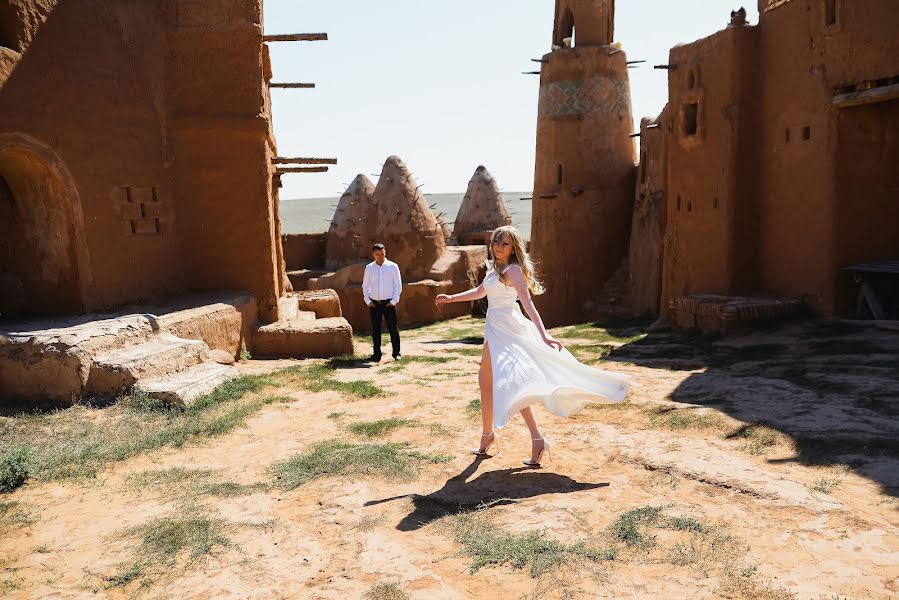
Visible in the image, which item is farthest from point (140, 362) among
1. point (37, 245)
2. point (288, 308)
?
point (288, 308)

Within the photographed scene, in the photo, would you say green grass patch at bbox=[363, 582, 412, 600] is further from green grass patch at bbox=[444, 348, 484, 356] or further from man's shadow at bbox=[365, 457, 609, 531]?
green grass patch at bbox=[444, 348, 484, 356]

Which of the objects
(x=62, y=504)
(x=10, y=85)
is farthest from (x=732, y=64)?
Result: (x=62, y=504)

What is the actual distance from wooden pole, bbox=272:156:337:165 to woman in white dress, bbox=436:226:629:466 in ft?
24.8

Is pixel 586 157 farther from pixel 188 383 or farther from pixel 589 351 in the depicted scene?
pixel 188 383

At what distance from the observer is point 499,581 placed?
10.2ft

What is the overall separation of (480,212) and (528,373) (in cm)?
1962

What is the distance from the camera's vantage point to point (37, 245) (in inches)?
325

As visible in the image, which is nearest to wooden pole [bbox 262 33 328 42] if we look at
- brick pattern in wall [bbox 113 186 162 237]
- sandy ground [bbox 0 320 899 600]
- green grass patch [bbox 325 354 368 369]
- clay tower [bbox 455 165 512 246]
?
brick pattern in wall [bbox 113 186 162 237]

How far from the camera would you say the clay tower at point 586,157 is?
55.8 ft

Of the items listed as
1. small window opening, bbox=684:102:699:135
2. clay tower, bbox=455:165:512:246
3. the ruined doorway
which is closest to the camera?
the ruined doorway

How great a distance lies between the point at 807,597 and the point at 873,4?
7.97 m

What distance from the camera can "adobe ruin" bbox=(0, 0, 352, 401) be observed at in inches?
281

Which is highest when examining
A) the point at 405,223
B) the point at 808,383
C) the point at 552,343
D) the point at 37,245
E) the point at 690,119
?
the point at 690,119

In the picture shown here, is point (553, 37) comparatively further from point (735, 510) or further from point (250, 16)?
point (735, 510)
